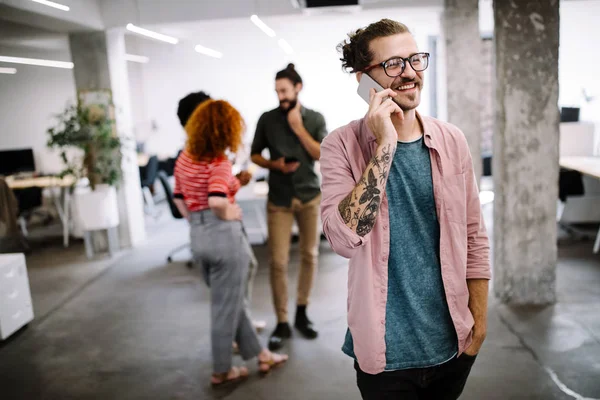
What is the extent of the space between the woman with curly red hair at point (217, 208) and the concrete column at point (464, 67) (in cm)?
442

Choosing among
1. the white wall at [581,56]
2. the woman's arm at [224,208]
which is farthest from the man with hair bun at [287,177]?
the white wall at [581,56]

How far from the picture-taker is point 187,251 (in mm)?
6168

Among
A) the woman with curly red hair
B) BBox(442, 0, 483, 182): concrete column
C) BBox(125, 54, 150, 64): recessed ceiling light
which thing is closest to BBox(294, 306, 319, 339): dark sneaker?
the woman with curly red hair

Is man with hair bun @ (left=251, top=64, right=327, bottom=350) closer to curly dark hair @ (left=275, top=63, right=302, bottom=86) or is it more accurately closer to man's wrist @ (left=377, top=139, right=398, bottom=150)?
curly dark hair @ (left=275, top=63, right=302, bottom=86)

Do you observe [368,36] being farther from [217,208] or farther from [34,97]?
[34,97]

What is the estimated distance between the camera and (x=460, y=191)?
4.82 feet

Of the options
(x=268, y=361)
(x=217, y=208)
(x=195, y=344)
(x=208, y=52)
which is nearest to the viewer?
(x=217, y=208)

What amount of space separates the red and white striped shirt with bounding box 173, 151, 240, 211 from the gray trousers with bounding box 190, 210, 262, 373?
3.2 inches

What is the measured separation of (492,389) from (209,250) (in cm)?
166

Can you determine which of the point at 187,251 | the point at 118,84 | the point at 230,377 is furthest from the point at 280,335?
the point at 118,84

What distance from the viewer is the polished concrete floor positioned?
9.62 feet

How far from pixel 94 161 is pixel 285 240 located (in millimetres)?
3472

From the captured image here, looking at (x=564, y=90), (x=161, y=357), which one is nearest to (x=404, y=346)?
(x=161, y=357)

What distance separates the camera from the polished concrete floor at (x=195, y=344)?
2.93 metres
